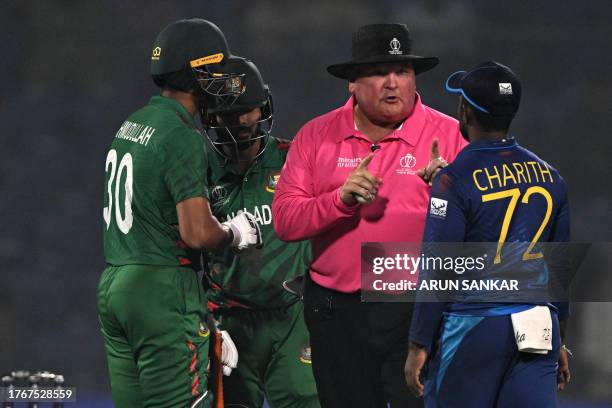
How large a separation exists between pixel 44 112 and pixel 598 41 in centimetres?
346

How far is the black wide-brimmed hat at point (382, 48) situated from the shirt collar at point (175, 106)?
49cm

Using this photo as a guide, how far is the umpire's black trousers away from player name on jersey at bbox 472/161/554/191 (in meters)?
0.63

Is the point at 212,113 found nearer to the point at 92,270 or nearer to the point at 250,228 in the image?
the point at 250,228

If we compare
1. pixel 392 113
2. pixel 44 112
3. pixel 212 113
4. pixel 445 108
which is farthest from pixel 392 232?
pixel 44 112

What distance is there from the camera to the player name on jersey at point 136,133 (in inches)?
116

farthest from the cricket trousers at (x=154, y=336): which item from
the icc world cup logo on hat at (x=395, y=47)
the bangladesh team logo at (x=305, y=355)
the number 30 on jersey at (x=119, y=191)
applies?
the icc world cup logo on hat at (x=395, y=47)

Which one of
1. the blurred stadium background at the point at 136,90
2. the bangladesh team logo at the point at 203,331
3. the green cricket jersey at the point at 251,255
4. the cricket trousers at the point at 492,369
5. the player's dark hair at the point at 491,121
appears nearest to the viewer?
the cricket trousers at the point at 492,369

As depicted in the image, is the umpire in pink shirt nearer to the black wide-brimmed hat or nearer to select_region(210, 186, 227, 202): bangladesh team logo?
the black wide-brimmed hat

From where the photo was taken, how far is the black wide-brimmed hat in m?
3.07

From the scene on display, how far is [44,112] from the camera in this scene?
21.2ft

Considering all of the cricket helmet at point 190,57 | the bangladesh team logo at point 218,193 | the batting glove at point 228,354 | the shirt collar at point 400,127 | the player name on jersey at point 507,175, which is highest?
the cricket helmet at point 190,57

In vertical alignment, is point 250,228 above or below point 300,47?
below

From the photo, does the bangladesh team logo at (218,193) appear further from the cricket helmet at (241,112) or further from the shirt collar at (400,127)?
the shirt collar at (400,127)

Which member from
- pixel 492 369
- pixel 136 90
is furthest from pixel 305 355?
pixel 136 90
